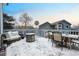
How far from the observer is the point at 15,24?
345cm

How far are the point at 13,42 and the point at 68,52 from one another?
0.88m

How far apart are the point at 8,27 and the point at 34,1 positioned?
1.89ft

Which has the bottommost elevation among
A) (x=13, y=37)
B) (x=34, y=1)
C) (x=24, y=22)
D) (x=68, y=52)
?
(x=68, y=52)

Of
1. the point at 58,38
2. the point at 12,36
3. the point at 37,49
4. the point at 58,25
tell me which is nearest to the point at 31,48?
the point at 37,49

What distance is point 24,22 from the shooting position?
3.47 meters

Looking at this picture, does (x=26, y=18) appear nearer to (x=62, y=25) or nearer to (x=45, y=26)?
(x=45, y=26)

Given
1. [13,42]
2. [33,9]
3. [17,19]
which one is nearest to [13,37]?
[13,42]

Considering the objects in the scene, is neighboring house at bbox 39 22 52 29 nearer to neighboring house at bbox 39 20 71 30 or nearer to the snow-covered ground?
neighboring house at bbox 39 20 71 30

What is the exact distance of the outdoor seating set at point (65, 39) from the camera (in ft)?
11.1

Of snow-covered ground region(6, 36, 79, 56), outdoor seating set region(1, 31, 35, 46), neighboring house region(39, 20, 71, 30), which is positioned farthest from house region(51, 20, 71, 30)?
outdoor seating set region(1, 31, 35, 46)

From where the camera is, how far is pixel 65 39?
11.3ft

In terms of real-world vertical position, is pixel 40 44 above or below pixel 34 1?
below

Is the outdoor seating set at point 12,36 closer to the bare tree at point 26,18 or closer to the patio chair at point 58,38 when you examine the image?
the bare tree at point 26,18

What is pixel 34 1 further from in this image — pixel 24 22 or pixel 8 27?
pixel 8 27
